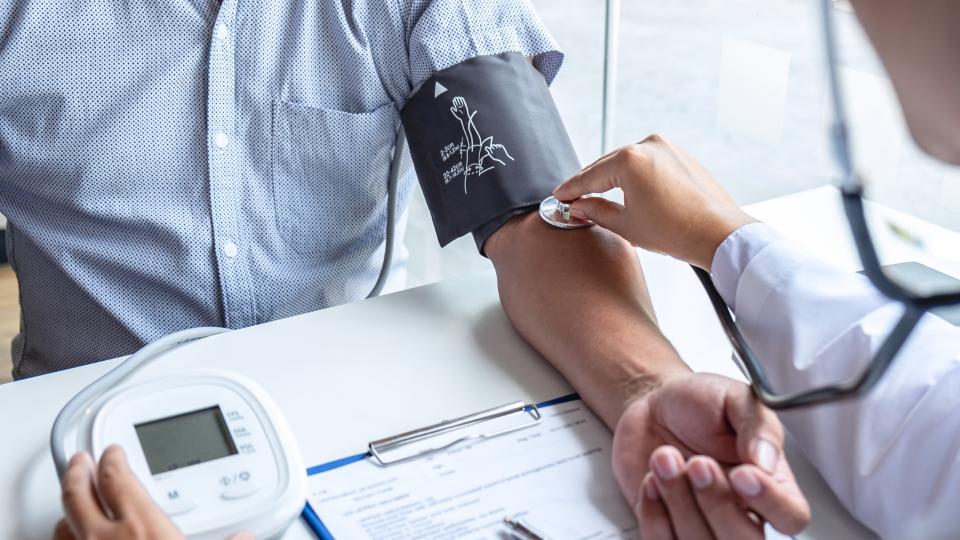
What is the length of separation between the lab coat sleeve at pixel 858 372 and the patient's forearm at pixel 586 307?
0.10m

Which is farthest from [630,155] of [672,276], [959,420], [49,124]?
[49,124]

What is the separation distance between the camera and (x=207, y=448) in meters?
0.72

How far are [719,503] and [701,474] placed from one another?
0.08ft

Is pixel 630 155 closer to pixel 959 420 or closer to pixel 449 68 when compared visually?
pixel 449 68

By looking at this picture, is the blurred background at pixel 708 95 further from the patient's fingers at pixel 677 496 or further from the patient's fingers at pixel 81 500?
the patient's fingers at pixel 81 500

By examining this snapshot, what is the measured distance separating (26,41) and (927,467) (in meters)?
1.01

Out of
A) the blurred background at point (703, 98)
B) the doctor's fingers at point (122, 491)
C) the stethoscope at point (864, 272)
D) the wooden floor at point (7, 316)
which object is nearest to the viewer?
the stethoscope at point (864, 272)

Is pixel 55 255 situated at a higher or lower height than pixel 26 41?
lower

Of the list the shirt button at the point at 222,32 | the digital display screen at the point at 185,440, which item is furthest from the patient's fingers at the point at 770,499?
the shirt button at the point at 222,32

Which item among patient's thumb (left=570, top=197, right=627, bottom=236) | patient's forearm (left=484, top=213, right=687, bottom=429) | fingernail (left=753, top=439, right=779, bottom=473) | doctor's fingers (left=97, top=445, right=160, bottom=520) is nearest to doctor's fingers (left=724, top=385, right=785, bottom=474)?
fingernail (left=753, top=439, right=779, bottom=473)

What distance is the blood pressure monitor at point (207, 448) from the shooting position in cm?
67

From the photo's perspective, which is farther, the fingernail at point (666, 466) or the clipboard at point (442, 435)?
the clipboard at point (442, 435)

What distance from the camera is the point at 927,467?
2.33 feet

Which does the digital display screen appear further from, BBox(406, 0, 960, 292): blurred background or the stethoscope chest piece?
BBox(406, 0, 960, 292): blurred background
